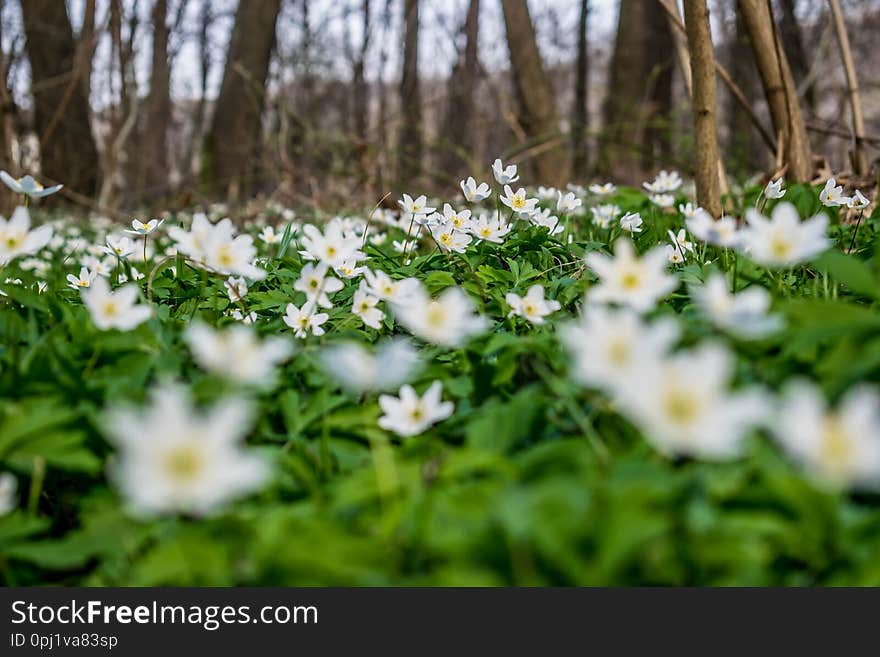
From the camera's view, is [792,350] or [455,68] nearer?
[792,350]

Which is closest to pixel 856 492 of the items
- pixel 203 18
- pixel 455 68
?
pixel 455 68

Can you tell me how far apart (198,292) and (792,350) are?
1525 mm

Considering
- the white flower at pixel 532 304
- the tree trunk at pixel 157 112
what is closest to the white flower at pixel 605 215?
the white flower at pixel 532 304

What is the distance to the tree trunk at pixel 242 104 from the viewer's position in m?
8.13

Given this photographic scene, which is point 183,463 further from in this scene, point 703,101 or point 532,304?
point 703,101

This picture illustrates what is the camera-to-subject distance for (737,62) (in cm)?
1062

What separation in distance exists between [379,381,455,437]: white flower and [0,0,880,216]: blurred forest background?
239 centimetres

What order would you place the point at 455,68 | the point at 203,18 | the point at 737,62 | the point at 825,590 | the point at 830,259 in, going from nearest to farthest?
the point at 825,590
the point at 830,259
the point at 455,68
the point at 737,62
the point at 203,18

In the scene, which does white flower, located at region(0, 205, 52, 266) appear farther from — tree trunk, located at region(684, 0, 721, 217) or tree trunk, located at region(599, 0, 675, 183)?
tree trunk, located at region(599, 0, 675, 183)

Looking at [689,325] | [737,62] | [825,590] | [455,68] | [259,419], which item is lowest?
[825,590]

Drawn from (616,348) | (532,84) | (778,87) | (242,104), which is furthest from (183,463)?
(242,104)

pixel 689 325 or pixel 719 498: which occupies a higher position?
pixel 689 325

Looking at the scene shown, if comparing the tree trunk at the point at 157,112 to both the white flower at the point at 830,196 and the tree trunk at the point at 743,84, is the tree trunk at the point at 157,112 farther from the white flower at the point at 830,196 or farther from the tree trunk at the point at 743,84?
the white flower at the point at 830,196

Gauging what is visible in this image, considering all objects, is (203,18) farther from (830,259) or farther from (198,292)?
(830,259)
